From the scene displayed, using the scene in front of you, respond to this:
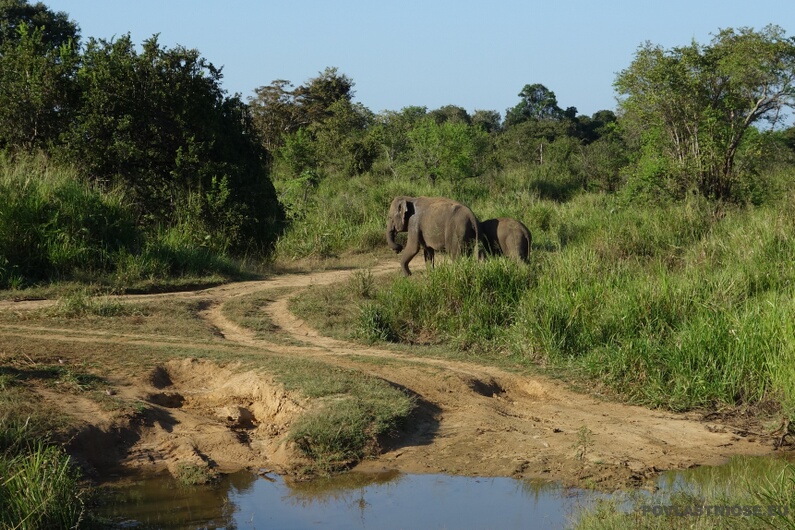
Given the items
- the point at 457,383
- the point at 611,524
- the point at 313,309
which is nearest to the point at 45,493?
the point at 611,524

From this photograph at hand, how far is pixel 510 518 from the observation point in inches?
233

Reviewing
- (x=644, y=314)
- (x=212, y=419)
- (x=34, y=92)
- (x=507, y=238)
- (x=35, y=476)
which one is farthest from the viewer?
(x=34, y=92)

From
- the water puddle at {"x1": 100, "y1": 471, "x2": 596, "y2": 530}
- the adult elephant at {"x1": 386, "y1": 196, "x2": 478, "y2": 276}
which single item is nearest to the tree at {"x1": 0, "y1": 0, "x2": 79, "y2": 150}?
the adult elephant at {"x1": 386, "y1": 196, "x2": 478, "y2": 276}

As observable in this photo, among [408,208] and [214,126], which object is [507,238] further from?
[214,126]

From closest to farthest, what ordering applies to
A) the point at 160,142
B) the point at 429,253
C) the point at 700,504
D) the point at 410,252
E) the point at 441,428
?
the point at 700,504 < the point at 441,428 < the point at 410,252 < the point at 429,253 < the point at 160,142

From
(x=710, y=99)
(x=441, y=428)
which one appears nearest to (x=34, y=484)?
(x=441, y=428)

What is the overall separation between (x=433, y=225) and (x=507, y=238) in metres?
1.11

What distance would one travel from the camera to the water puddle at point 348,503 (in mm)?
5859

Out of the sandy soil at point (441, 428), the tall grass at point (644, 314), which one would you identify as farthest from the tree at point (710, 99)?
the sandy soil at point (441, 428)

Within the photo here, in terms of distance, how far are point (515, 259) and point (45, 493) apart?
720cm

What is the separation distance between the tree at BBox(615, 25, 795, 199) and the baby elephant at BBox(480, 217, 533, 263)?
16.5 ft

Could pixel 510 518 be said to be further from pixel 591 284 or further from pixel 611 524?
pixel 591 284

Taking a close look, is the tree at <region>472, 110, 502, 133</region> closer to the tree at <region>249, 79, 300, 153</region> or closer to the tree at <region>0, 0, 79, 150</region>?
the tree at <region>249, 79, 300, 153</region>

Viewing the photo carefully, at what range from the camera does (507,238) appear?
12.6 metres
